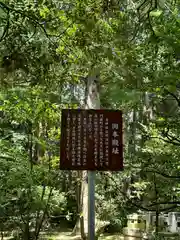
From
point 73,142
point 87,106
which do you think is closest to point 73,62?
point 73,142

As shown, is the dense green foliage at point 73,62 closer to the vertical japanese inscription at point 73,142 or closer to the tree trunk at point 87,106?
the vertical japanese inscription at point 73,142

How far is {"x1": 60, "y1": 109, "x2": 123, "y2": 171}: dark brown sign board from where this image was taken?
2.65 metres

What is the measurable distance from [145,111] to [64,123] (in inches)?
246

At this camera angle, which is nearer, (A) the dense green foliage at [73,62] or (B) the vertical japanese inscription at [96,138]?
(A) the dense green foliage at [73,62]

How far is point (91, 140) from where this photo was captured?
273 centimetres

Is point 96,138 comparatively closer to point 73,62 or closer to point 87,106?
point 73,62

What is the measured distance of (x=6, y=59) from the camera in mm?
1715

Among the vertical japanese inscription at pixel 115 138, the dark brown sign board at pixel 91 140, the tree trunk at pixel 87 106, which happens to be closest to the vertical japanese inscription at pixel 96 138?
the dark brown sign board at pixel 91 140

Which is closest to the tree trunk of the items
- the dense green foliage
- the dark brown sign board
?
the dense green foliage

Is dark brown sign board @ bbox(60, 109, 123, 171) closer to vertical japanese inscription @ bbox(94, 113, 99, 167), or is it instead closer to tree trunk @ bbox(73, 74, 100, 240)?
vertical japanese inscription @ bbox(94, 113, 99, 167)

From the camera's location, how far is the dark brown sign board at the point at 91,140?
2.65 meters

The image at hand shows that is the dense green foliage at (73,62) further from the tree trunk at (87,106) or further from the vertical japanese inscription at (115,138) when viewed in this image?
the tree trunk at (87,106)

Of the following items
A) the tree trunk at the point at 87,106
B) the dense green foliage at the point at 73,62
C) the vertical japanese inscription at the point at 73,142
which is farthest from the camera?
the tree trunk at the point at 87,106

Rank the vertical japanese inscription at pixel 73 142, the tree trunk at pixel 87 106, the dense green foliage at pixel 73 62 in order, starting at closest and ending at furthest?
the dense green foliage at pixel 73 62
the vertical japanese inscription at pixel 73 142
the tree trunk at pixel 87 106
